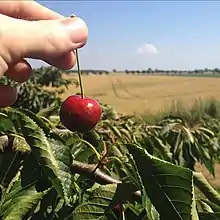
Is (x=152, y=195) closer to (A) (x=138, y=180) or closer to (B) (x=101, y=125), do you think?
(A) (x=138, y=180)

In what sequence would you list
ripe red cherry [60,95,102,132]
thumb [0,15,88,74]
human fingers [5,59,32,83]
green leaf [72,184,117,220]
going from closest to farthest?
thumb [0,15,88,74] → human fingers [5,59,32,83] → green leaf [72,184,117,220] → ripe red cherry [60,95,102,132]

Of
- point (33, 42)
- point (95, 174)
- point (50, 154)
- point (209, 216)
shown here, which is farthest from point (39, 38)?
point (209, 216)

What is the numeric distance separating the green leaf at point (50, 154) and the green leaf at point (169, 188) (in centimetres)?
14

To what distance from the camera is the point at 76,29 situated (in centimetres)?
75

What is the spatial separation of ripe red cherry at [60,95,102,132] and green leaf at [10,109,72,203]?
→ 0.34 feet

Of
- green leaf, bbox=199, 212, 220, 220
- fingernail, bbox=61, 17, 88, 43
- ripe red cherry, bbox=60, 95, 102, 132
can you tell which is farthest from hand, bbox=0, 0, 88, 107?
green leaf, bbox=199, 212, 220, 220

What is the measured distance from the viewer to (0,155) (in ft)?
3.36

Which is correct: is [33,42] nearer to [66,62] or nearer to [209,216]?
[66,62]

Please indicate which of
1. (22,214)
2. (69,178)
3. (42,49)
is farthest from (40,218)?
(42,49)

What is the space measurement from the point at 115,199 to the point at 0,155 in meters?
0.30

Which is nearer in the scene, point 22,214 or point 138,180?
point 138,180

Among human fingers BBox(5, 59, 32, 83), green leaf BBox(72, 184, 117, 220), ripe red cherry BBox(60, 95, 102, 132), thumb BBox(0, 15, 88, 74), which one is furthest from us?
ripe red cherry BBox(60, 95, 102, 132)

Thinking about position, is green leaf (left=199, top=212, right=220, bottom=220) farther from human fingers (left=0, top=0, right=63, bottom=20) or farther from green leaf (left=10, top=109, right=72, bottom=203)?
human fingers (left=0, top=0, right=63, bottom=20)

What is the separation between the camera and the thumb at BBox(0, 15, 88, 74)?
0.65 m
